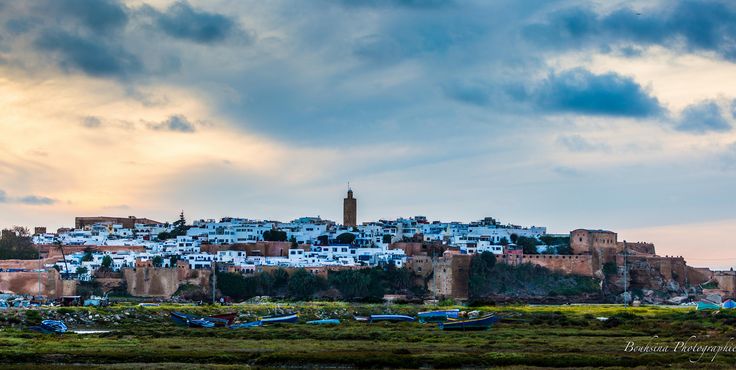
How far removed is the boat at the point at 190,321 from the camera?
5350 centimetres

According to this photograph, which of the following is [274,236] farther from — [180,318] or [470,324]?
[470,324]

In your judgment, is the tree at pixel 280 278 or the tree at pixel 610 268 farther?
the tree at pixel 610 268

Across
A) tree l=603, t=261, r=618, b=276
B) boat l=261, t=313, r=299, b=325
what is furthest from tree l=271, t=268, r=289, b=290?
boat l=261, t=313, r=299, b=325

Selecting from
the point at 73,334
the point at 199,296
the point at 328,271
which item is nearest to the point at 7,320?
the point at 73,334

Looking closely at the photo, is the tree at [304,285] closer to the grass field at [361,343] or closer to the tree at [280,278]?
A: the tree at [280,278]

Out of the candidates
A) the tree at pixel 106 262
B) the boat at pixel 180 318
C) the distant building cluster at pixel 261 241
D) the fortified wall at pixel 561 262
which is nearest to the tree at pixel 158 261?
the distant building cluster at pixel 261 241

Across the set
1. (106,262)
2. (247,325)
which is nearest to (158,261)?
(106,262)

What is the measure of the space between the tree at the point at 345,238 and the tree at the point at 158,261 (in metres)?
19.6

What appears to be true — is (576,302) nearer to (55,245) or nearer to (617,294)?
(617,294)

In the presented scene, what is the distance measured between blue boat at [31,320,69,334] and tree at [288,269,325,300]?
42.0 m

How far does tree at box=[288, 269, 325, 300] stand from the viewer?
90125 millimetres

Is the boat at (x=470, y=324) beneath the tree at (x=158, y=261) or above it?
beneath

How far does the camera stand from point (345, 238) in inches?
4296

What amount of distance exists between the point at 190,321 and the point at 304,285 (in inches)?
1439
